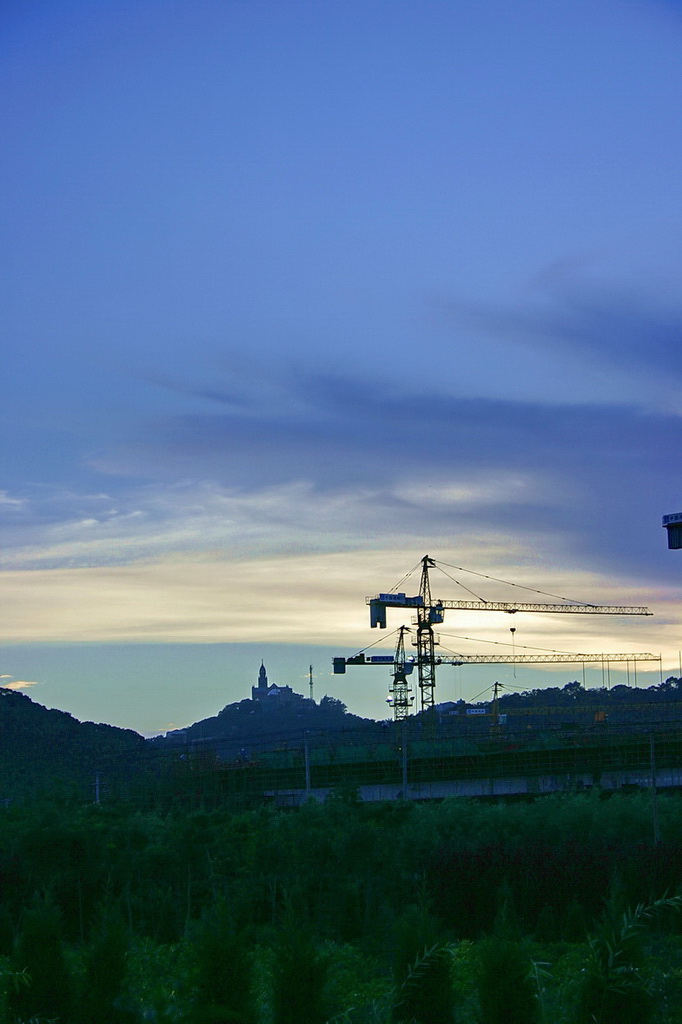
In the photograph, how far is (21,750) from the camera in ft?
353

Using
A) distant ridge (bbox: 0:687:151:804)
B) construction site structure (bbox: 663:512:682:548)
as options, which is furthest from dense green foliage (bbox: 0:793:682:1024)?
distant ridge (bbox: 0:687:151:804)

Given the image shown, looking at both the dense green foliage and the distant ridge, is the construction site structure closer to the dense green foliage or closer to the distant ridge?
the dense green foliage

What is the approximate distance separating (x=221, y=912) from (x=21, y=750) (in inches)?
3905

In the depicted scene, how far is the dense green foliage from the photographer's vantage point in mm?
14148

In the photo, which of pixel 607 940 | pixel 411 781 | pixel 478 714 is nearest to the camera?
pixel 607 940

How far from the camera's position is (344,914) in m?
27.0

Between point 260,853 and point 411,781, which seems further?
point 411,781

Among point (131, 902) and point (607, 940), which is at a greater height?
point (607, 940)

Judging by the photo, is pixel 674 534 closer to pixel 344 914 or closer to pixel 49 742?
pixel 344 914

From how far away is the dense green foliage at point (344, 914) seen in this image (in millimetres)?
14148

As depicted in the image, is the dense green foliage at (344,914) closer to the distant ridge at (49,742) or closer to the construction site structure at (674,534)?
the construction site structure at (674,534)

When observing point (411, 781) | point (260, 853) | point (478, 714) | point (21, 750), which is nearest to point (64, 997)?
point (260, 853)

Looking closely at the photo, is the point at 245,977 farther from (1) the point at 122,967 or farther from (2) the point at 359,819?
(2) the point at 359,819

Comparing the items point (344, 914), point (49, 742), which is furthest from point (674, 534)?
point (49, 742)
